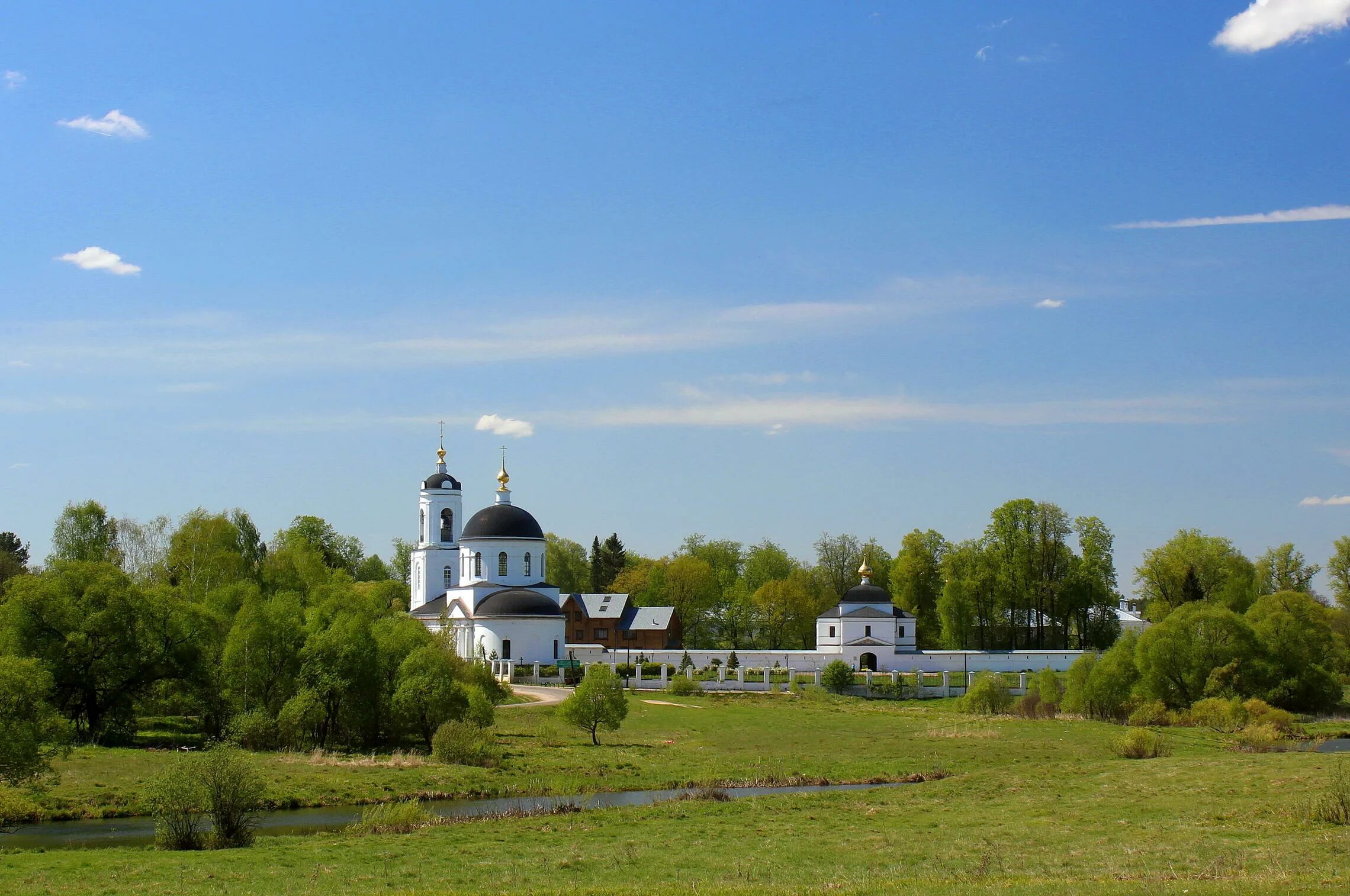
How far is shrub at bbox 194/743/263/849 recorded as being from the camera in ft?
74.3

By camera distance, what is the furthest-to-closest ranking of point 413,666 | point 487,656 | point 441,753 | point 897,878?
point 487,656
point 413,666
point 441,753
point 897,878

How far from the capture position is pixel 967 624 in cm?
7931

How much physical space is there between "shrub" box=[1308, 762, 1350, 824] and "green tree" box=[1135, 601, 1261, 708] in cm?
2553

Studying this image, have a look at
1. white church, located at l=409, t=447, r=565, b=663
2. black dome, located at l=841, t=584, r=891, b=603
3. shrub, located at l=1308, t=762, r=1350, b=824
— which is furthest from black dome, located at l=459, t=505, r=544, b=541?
shrub, located at l=1308, t=762, r=1350, b=824

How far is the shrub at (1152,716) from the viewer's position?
145 feet

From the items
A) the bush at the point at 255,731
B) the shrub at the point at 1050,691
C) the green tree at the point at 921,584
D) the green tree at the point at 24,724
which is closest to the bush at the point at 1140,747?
the shrub at the point at 1050,691

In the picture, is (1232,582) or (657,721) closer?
(657,721)

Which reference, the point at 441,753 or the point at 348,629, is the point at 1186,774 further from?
the point at 348,629

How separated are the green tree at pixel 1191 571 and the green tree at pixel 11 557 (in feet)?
233

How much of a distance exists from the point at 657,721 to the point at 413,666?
40.5ft

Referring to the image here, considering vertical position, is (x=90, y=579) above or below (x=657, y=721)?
above

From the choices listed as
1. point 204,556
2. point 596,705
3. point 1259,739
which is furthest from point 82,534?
point 1259,739

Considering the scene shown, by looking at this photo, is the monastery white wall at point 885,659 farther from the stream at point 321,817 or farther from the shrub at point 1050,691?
the stream at point 321,817

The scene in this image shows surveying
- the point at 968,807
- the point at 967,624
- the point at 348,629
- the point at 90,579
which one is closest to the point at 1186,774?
the point at 968,807
